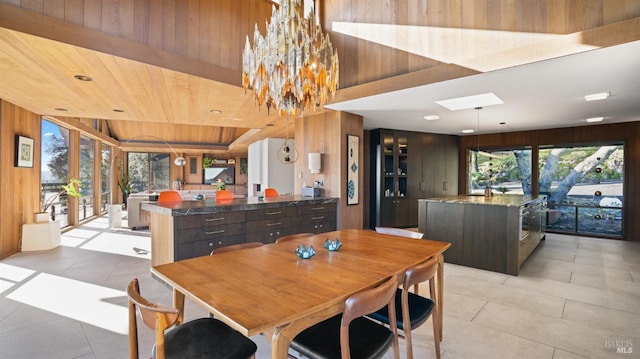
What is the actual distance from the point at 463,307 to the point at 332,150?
3.16 meters

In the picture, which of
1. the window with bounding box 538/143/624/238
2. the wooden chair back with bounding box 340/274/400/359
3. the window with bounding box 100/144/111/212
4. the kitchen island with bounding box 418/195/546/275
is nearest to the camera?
the wooden chair back with bounding box 340/274/400/359

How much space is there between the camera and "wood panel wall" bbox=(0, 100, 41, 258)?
4.73 meters

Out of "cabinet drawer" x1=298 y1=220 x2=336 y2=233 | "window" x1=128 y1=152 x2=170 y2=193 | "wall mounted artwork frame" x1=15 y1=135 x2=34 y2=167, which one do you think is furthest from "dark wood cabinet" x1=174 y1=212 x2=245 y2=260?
"window" x1=128 y1=152 x2=170 y2=193

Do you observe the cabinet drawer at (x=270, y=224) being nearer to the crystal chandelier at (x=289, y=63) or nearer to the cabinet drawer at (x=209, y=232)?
the cabinet drawer at (x=209, y=232)

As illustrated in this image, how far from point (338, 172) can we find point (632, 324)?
386 centimetres

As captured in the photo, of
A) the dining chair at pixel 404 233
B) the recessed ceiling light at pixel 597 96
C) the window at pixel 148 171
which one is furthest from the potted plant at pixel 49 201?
the recessed ceiling light at pixel 597 96

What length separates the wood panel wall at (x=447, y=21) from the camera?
9.29ft

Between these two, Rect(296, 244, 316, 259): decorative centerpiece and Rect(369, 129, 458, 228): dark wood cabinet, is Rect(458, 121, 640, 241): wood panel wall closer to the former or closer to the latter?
Rect(369, 129, 458, 228): dark wood cabinet

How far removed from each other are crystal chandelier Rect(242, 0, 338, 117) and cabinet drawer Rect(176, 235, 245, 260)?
73.8 inches

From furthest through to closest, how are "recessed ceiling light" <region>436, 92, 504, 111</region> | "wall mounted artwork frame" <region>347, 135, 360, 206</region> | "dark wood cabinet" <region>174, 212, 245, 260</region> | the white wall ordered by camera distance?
1. the white wall
2. "wall mounted artwork frame" <region>347, 135, 360, 206</region>
3. "recessed ceiling light" <region>436, 92, 504, 111</region>
4. "dark wood cabinet" <region>174, 212, 245, 260</region>

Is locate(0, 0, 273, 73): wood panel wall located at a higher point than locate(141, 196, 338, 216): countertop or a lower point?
higher

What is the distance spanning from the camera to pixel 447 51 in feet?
11.9

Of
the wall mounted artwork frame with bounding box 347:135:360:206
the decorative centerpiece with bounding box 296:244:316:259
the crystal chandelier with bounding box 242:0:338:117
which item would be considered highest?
the crystal chandelier with bounding box 242:0:338:117

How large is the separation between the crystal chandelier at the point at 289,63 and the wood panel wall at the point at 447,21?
63.3 inches
